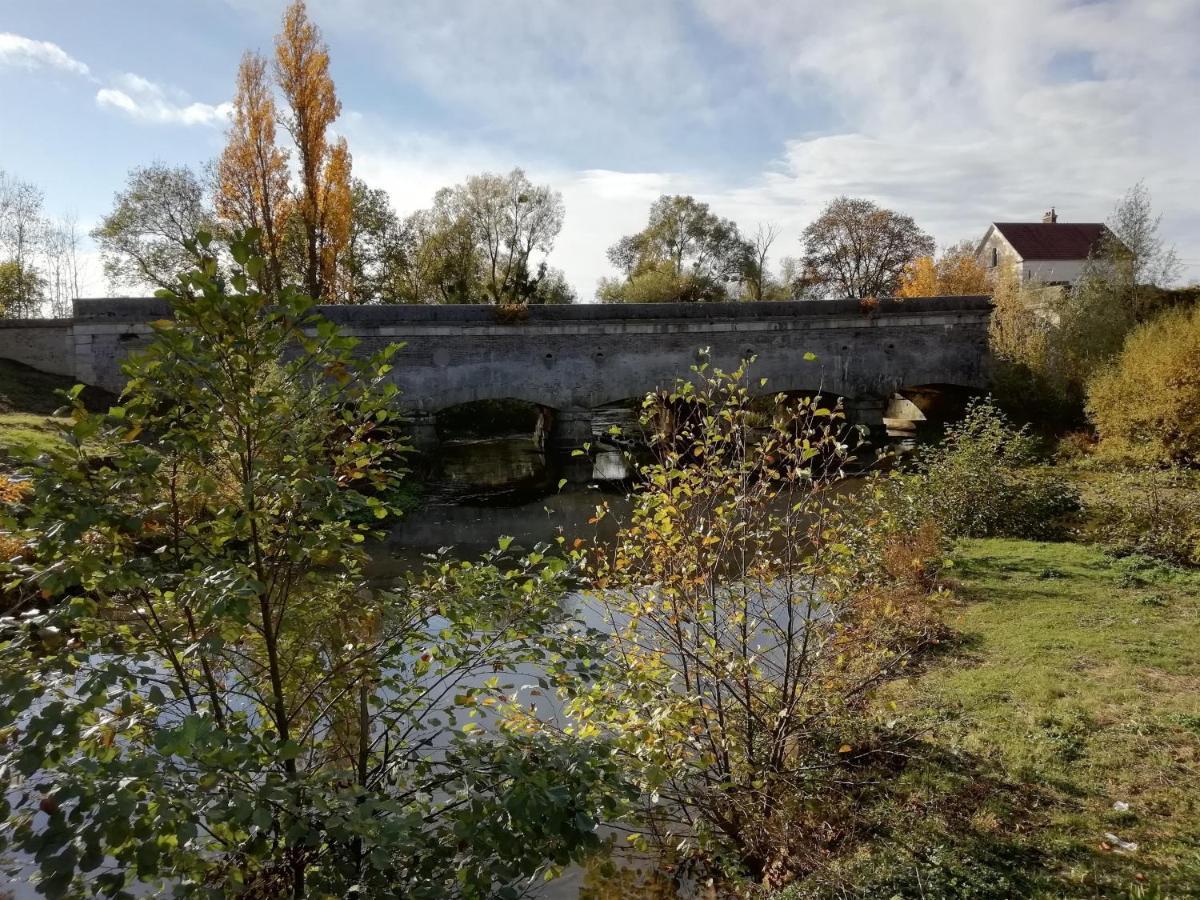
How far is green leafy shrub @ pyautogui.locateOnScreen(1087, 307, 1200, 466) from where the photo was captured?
1209 cm

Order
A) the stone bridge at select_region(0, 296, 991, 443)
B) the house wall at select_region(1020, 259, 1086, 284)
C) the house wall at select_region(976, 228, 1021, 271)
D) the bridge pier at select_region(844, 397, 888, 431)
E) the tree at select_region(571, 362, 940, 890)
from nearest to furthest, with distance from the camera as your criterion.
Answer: the tree at select_region(571, 362, 940, 890) < the stone bridge at select_region(0, 296, 991, 443) < the bridge pier at select_region(844, 397, 888, 431) < the house wall at select_region(1020, 259, 1086, 284) < the house wall at select_region(976, 228, 1021, 271)

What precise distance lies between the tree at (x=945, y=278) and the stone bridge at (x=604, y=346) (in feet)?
31.2

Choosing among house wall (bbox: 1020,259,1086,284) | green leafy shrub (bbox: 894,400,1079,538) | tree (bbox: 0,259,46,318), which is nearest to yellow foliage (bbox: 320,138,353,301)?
tree (bbox: 0,259,46,318)

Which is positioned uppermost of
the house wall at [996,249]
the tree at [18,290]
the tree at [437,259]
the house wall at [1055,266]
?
the house wall at [996,249]

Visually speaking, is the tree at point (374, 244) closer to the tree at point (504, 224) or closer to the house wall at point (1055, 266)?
the tree at point (504, 224)

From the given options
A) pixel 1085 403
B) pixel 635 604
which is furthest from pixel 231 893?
pixel 1085 403

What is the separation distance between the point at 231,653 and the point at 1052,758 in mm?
4594

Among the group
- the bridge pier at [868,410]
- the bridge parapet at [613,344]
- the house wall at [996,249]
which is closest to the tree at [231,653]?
the bridge parapet at [613,344]

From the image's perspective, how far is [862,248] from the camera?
34.7 metres

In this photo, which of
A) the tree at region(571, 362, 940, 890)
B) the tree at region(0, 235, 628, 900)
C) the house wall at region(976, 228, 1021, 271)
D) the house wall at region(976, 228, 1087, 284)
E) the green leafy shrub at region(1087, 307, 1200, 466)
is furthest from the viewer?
the house wall at region(976, 228, 1021, 271)

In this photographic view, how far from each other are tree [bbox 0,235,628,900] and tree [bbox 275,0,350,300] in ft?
66.9

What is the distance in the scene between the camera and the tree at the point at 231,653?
168cm

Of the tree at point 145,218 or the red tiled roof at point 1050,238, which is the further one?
the red tiled roof at point 1050,238

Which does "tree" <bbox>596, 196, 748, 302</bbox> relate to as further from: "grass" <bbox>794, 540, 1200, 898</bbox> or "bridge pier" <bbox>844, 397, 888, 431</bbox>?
"grass" <bbox>794, 540, 1200, 898</bbox>
